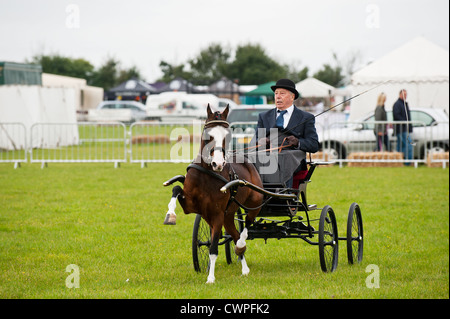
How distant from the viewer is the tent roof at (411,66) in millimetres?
26125

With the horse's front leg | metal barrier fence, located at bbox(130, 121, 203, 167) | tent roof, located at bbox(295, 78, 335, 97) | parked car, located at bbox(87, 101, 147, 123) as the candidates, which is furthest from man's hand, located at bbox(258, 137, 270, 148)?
parked car, located at bbox(87, 101, 147, 123)

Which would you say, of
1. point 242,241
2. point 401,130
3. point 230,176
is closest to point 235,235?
point 242,241

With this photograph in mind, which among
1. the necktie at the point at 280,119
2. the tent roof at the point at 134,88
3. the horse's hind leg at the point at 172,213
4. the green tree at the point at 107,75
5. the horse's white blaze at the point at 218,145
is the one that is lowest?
the horse's hind leg at the point at 172,213

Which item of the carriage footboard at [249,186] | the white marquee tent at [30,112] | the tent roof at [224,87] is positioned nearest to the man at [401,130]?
the white marquee tent at [30,112]

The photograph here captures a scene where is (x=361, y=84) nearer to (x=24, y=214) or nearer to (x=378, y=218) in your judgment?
(x=378, y=218)

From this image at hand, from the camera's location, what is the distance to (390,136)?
20359 millimetres

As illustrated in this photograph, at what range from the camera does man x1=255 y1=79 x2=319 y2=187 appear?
7449 millimetres

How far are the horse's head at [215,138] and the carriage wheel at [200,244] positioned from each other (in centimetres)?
120

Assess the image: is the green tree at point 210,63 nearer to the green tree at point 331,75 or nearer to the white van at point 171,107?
the green tree at point 331,75

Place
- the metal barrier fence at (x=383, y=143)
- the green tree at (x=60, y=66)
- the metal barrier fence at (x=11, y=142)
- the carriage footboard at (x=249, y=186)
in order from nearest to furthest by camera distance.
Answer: the carriage footboard at (x=249, y=186) → the metal barrier fence at (x=383, y=143) → the metal barrier fence at (x=11, y=142) → the green tree at (x=60, y=66)

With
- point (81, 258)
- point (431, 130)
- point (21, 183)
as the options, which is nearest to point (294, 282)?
point (81, 258)

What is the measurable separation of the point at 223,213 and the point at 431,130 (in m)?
14.9

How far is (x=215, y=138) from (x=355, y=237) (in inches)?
108

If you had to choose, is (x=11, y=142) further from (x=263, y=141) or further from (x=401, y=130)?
(x=263, y=141)
